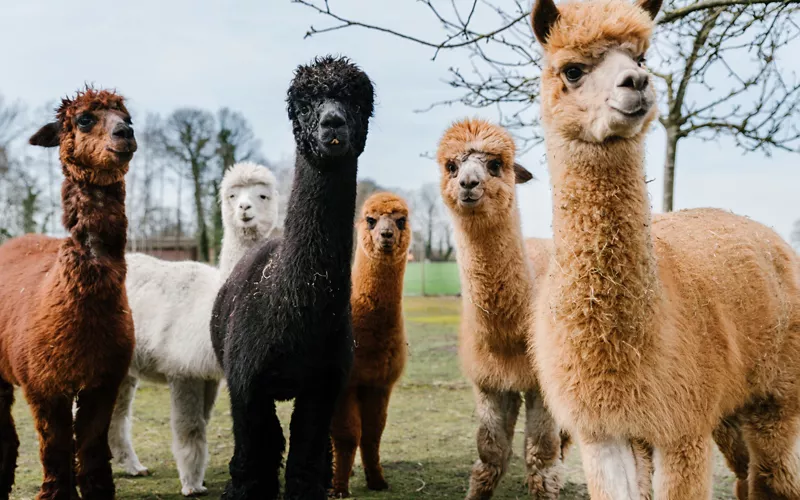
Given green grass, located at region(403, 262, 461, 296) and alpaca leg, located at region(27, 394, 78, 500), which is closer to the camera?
alpaca leg, located at region(27, 394, 78, 500)

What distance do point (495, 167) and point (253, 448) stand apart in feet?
7.81

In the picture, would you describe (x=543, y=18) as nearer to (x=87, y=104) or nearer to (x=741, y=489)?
(x=87, y=104)

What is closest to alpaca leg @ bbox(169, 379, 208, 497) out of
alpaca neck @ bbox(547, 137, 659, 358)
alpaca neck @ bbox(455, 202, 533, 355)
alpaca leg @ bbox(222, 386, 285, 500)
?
alpaca leg @ bbox(222, 386, 285, 500)

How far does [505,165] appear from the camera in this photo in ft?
15.9

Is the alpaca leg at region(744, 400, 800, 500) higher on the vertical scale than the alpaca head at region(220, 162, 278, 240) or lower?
lower

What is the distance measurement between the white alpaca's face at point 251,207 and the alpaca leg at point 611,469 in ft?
11.9

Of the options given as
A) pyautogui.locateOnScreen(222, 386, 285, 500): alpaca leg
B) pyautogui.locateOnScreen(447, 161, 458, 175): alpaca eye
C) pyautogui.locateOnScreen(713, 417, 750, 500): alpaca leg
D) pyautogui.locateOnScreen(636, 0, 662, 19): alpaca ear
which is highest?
pyautogui.locateOnScreen(636, 0, 662, 19): alpaca ear

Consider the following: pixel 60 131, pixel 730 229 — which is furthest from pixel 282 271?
pixel 730 229

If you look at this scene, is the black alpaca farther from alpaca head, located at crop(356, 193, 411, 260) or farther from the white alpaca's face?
the white alpaca's face

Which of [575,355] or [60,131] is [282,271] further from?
[60,131]

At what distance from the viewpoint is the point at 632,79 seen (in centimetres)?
273

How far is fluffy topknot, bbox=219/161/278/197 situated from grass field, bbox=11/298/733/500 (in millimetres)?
2432

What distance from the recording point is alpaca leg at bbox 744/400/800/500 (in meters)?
4.00

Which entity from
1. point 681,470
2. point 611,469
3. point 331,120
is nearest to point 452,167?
point 331,120
